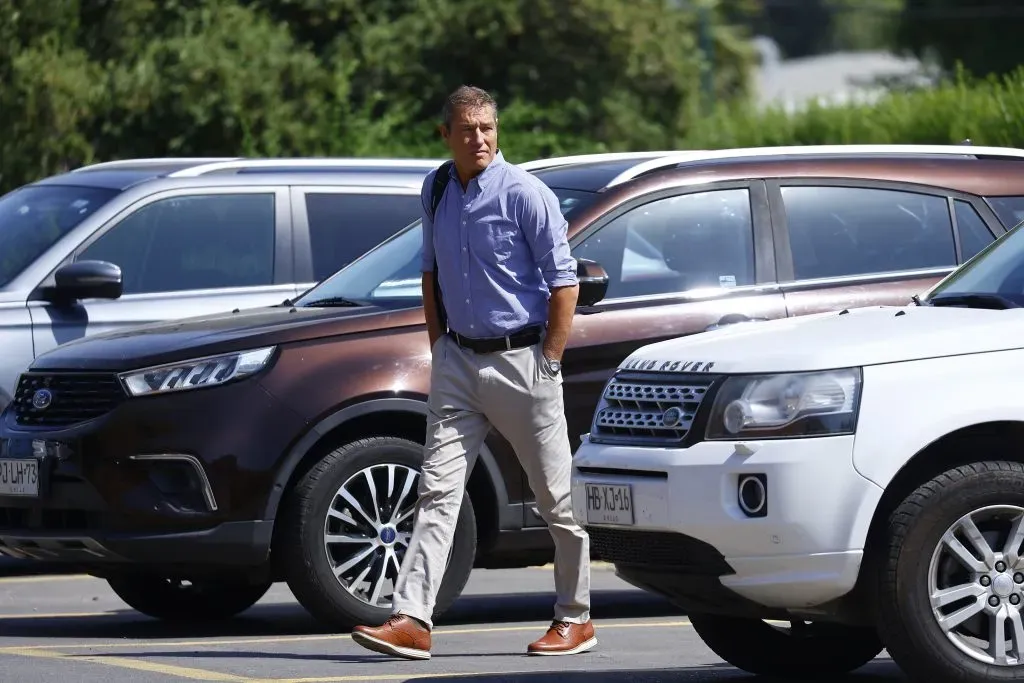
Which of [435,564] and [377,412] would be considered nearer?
[435,564]

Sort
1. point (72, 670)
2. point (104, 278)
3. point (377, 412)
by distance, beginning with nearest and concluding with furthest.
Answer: point (72, 670) < point (377, 412) < point (104, 278)

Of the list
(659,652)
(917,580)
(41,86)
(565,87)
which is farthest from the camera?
(565,87)

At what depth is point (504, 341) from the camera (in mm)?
7156

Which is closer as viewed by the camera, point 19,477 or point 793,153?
point 19,477

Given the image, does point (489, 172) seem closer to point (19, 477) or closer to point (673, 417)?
point (673, 417)

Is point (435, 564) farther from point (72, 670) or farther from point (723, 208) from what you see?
point (723, 208)

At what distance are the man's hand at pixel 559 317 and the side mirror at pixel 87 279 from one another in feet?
10.4

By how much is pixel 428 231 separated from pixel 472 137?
0.39 meters

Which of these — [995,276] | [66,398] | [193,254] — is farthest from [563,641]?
[193,254]

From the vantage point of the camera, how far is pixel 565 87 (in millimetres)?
22797

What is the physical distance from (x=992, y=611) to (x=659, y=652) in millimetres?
1840

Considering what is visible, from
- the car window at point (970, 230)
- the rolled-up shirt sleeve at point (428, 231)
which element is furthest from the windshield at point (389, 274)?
the car window at point (970, 230)

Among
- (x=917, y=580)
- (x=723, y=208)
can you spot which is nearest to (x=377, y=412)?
(x=723, y=208)

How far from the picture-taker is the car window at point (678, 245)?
28.1 feet
